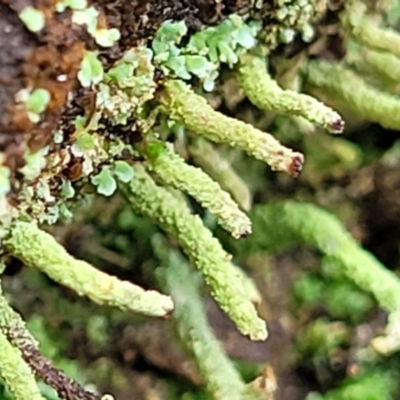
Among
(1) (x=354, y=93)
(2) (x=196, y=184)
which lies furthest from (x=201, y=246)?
(1) (x=354, y=93)

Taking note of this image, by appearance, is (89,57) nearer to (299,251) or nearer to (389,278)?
(389,278)

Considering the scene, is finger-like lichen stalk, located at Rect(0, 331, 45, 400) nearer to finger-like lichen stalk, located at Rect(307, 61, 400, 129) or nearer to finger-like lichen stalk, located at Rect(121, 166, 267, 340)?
finger-like lichen stalk, located at Rect(121, 166, 267, 340)

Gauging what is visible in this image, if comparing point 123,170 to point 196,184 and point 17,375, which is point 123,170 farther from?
point 17,375

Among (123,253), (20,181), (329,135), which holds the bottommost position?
(123,253)

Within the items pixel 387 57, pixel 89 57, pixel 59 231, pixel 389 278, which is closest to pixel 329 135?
pixel 387 57

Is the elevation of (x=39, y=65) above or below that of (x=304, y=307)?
above

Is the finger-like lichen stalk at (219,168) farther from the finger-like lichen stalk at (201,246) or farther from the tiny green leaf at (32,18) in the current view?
the tiny green leaf at (32,18)

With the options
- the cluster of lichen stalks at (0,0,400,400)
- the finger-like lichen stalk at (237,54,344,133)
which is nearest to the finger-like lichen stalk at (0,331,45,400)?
the cluster of lichen stalks at (0,0,400,400)
